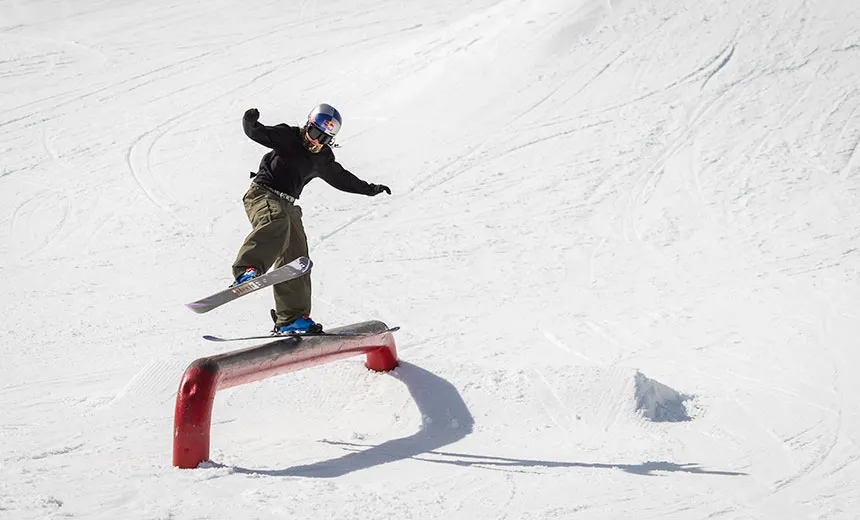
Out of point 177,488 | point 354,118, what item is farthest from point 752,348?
point 354,118

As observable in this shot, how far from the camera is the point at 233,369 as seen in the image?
608 cm

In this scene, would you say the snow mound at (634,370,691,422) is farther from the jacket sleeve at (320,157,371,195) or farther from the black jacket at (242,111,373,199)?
the black jacket at (242,111,373,199)

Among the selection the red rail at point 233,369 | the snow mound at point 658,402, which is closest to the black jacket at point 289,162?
the red rail at point 233,369

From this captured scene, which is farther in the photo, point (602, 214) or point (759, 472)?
point (602, 214)

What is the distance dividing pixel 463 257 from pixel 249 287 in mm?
5604

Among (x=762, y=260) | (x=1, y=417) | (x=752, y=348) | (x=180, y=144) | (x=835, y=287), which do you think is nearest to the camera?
(x=1, y=417)

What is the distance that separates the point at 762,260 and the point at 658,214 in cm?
172

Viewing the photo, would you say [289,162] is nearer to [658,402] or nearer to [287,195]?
[287,195]

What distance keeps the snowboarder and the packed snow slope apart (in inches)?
35.3

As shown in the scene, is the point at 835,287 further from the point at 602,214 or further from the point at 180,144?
the point at 180,144

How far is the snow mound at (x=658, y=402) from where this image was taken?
7.06 m

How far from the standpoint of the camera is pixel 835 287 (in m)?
10.5

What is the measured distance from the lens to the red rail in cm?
576

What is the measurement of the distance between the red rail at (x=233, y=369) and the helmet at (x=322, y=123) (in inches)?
59.8
